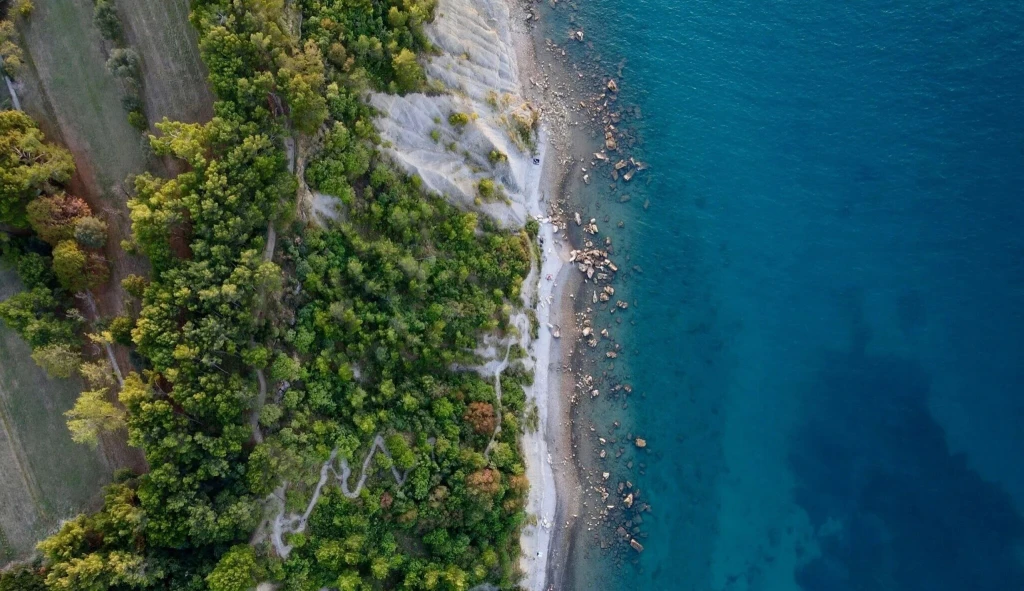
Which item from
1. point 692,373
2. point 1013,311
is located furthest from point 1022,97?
point 692,373

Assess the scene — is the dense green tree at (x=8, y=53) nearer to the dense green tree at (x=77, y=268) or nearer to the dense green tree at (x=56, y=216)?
the dense green tree at (x=56, y=216)

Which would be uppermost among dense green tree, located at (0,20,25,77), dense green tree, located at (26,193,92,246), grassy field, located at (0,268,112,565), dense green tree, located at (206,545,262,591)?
dense green tree, located at (0,20,25,77)

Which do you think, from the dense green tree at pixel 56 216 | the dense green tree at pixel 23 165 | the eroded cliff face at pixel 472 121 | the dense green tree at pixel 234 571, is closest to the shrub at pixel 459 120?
the eroded cliff face at pixel 472 121

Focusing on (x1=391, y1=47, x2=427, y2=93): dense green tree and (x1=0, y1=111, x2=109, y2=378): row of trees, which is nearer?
(x1=0, y1=111, x2=109, y2=378): row of trees

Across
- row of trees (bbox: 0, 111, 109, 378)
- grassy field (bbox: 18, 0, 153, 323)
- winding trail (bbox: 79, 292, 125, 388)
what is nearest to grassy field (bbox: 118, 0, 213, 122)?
grassy field (bbox: 18, 0, 153, 323)

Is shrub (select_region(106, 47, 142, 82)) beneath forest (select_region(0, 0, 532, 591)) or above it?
above

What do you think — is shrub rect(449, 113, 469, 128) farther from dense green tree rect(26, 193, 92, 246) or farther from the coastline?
dense green tree rect(26, 193, 92, 246)

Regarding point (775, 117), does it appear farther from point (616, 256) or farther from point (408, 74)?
point (408, 74)

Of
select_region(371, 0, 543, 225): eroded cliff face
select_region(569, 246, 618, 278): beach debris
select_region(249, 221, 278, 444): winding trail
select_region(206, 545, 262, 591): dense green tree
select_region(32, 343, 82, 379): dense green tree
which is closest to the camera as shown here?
select_region(32, 343, 82, 379): dense green tree
